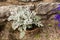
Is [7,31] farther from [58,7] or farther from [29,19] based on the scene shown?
[58,7]

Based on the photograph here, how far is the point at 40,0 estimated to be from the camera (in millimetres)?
3670

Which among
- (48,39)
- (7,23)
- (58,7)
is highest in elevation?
(58,7)

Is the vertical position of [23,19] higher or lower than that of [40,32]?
higher

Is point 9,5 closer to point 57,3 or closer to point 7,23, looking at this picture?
point 7,23

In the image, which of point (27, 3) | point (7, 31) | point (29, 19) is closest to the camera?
point (29, 19)

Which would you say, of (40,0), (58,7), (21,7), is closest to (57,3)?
(58,7)

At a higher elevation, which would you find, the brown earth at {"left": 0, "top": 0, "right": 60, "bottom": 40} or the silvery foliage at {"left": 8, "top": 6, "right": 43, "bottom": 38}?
the silvery foliage at {"left": 8, "top": 6, "right": 43, "bottom": 38}

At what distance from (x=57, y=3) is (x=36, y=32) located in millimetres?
757

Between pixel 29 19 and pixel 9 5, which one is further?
pixel 9 5

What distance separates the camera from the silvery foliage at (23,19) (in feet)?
9.89

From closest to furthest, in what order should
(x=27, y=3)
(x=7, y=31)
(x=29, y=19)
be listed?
(x=29, y=19) → (x=7, y=31) → (x=27, y=3)

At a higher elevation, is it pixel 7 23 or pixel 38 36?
pixel 7 23

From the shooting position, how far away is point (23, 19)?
10.1 feet

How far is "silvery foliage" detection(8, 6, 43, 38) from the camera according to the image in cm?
302
